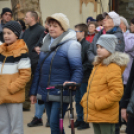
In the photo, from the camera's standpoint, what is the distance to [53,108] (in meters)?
3.92

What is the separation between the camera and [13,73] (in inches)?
170

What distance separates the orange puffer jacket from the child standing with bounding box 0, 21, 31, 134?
999 mm

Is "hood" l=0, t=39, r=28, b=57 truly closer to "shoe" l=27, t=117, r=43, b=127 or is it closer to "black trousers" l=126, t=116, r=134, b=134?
"black trousers" l=126, t=116, r=134, b=134

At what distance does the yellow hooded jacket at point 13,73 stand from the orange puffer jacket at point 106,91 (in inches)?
38.8

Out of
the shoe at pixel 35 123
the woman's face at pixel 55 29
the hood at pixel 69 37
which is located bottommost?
the shoe at pixel 35 123

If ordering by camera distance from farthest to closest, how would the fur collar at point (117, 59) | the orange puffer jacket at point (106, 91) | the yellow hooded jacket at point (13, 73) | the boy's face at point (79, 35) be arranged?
the boy's face at point (79, 35)
the yellow hooded jacket at point (13, 73)
the fur collar at point (117, 59)
the orange puffer jacket at point (106, 91)

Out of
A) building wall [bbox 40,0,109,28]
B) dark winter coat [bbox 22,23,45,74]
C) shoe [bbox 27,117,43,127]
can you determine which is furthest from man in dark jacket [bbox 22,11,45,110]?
building wall [bbox 40,0,109,28]

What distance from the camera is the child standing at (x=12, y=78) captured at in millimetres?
4270

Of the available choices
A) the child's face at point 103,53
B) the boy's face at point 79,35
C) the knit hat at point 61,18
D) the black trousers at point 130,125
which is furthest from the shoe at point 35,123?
the black trousers at point 130,125

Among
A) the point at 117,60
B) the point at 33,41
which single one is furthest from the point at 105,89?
the point at 33,41

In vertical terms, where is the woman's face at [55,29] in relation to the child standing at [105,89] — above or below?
above

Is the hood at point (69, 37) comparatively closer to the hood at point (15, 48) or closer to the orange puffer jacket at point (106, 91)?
the orange puffer jacket at point (106, 91)

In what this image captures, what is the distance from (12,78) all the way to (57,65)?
749mm

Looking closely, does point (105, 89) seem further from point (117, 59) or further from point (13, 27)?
point (13, 27)
